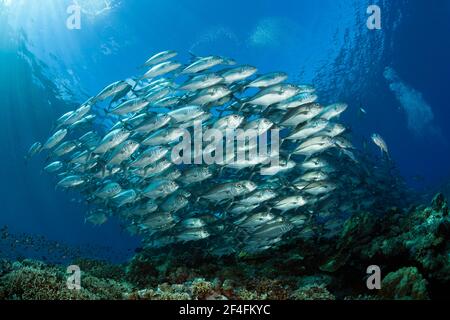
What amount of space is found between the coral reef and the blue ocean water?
21.2 ft

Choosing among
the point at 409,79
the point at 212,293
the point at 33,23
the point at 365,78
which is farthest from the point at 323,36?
the point at 212,293

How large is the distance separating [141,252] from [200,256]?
262 cm

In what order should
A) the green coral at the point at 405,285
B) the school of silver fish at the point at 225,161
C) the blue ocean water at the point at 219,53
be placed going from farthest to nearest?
the blue ocean water at the point at 219,53
the school of silver fish at the point at 225,161
the green coral at the point at 405,285

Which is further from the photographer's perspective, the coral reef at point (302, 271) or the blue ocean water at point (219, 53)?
the blue ocean water at point (219, 53)

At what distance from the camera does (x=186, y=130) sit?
8.31 meters

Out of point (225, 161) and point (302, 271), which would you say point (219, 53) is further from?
point (302, 271)

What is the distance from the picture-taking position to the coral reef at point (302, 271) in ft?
16.6

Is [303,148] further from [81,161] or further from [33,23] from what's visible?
[33,23]

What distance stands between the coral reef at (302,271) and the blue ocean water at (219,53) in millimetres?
6463

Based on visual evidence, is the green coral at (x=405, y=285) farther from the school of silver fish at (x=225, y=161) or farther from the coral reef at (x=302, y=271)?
the school of silver fish at (x=225, y=161)

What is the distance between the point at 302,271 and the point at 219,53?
73.6 feet

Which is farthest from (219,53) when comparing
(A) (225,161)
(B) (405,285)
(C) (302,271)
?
(B) (405,285)

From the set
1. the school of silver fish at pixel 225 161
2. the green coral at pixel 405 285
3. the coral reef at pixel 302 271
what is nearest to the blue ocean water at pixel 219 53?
the school of silver fish at pixel 225 161

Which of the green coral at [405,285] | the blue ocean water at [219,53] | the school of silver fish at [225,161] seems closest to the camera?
the green coral at [405,285]
